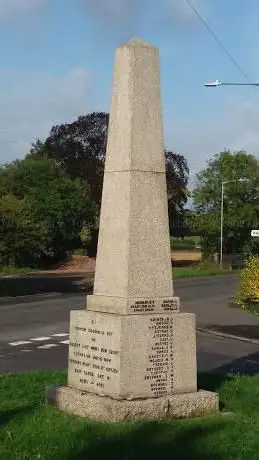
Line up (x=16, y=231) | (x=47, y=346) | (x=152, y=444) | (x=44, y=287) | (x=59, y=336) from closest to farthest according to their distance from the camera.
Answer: (x=152, y=444), (x=47, y=346), (x=59, y=336), (x=16, y=231), (x=44, y=287)

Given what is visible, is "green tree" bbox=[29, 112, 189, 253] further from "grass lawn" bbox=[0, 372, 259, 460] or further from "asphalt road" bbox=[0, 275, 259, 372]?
"grass lawn" bbox=[0, 372, 259, 460]

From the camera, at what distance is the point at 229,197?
204ft

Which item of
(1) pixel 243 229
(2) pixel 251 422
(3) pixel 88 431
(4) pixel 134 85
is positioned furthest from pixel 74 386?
(1) pixel 243 229

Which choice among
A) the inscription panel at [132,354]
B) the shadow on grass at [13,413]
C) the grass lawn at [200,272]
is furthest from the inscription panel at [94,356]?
the grass lawn at [200,272]

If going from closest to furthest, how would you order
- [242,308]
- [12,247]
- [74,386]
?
[74,386] < [242,308] < [12,247]

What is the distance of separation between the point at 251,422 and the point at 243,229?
56.4m

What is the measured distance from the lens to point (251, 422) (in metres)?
7.10

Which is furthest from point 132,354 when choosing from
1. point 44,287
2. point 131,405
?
point 44,287

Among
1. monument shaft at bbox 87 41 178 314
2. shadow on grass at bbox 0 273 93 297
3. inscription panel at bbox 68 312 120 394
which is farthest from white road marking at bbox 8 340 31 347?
shadow on grass at bbox 0 273 93 297

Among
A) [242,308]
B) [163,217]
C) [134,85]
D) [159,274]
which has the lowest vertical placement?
[242,308]

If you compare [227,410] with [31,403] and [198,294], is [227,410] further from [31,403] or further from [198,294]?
[198,294]

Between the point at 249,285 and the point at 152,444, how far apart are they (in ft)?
68.7

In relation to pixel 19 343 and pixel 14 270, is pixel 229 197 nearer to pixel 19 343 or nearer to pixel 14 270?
pixel 14 270

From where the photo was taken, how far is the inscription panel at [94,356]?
7.07 m
